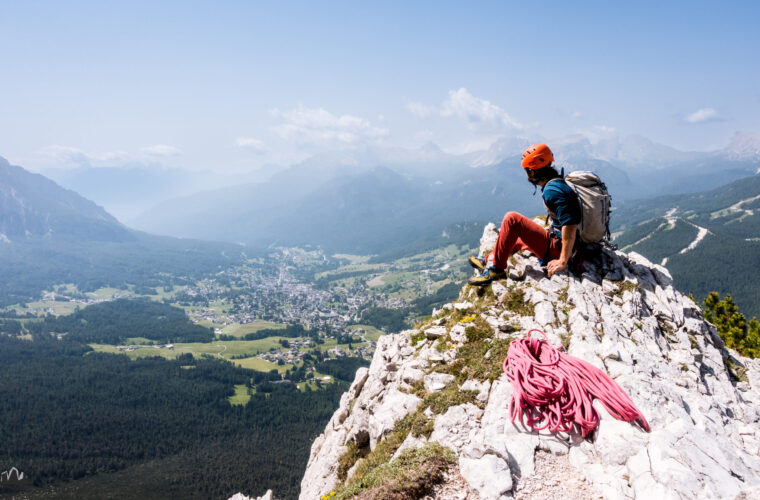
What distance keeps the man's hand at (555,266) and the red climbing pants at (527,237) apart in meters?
0.42

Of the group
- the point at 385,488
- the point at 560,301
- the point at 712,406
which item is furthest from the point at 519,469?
the point at 560,301

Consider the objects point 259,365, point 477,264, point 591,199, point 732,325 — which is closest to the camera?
point 591,199

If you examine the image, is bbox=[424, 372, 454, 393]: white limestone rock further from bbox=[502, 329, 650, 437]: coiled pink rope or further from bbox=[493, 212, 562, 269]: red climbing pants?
bbox=[493, 212, 562, 269]: red climbing pants

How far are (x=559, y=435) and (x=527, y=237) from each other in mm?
6643

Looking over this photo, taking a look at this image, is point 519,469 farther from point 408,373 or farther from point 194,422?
point 194,422

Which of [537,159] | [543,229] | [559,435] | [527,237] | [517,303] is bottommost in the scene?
[559,435]

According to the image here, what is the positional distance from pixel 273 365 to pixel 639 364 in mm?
175094

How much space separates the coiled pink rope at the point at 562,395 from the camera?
6.71m

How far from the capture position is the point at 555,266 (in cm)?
1195

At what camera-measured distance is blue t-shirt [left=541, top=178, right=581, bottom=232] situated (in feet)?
34.6

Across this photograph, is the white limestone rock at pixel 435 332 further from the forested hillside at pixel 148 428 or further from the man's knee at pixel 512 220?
the forested hillside at pixel 148 428

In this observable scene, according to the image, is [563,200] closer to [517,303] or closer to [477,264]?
[517,303]

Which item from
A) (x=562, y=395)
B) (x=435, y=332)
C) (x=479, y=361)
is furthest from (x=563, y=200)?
(x=435, y=332)

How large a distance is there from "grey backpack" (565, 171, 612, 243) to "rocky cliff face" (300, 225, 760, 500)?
2.20 metres
